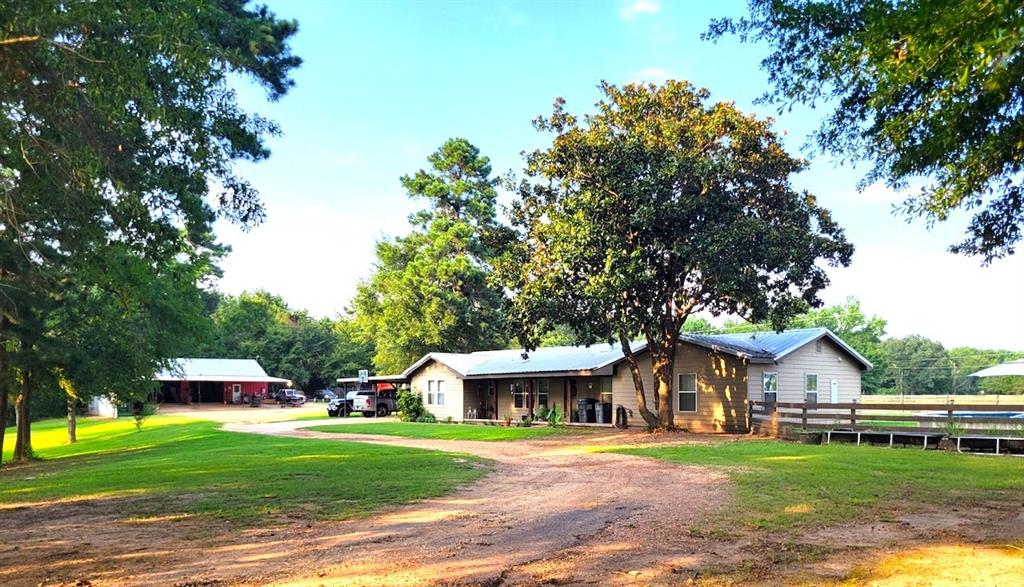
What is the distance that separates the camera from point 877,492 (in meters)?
10.7

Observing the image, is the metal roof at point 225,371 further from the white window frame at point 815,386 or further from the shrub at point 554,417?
the white window frame at point 815,386

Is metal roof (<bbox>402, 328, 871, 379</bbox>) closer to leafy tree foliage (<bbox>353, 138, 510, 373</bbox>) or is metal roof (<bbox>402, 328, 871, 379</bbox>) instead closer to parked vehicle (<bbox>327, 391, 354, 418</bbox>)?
parked vehicle (<bbox>327, 391, 354, 418</bbox>)

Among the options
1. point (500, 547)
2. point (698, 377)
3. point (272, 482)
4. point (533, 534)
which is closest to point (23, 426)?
point (272, 482)

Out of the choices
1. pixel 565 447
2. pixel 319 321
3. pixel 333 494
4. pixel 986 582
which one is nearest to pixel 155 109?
pixel 333 494

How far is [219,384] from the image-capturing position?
64375mm

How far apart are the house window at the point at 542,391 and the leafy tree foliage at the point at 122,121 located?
22.5m

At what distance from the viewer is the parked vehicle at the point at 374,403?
42844 millimetres

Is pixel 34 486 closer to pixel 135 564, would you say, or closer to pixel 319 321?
pixel 135 564

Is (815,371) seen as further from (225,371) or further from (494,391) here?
(225,371)

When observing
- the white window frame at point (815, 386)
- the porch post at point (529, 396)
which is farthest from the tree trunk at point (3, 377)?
the white window frame at point (815, 386)

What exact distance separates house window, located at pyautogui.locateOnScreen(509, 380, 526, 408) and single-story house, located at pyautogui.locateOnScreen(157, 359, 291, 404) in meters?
32.7

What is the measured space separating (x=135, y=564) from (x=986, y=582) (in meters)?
7.01

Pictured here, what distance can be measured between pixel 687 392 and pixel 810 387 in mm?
4378

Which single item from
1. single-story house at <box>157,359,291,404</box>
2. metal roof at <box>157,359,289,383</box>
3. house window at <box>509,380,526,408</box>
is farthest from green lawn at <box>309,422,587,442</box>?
single-story house at <box>157,359,291,404</box>
